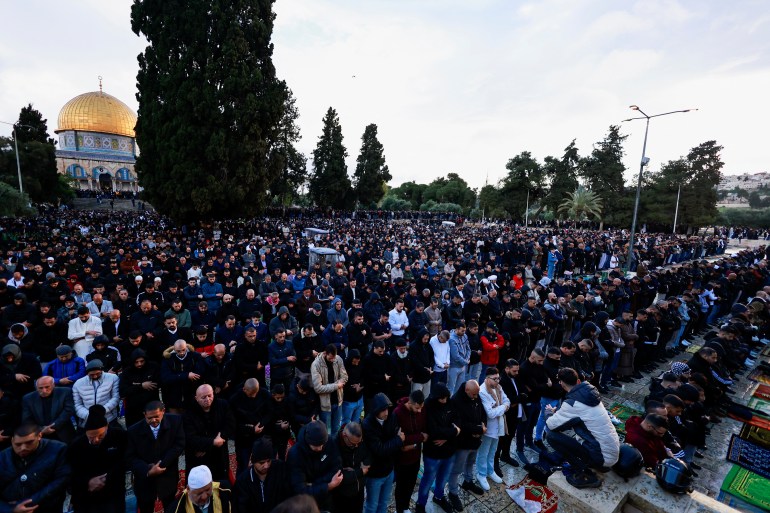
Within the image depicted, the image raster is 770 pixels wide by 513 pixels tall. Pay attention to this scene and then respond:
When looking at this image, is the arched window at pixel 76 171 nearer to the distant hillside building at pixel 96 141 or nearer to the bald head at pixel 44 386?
the distant hillside building at pixel 96 141

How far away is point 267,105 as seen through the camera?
72.2 ft

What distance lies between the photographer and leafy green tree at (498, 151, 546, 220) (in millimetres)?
47625

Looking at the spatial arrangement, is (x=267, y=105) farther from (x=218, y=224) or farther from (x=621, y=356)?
(x=621, y=356)

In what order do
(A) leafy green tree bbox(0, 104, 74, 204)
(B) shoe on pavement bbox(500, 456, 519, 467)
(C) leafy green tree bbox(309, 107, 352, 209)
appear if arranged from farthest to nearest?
(C) leafy green tree bbox(309, 107, 352, 209) < (A) leafy green tree bbox(0, 104, 74, 204) < (B) shoe on pavement bbox(500, 456, 519, 467)

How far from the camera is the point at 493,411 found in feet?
14.8

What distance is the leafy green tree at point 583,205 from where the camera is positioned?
149 ft

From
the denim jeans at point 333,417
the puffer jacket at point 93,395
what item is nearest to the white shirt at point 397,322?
the denim jeans at point 333,417

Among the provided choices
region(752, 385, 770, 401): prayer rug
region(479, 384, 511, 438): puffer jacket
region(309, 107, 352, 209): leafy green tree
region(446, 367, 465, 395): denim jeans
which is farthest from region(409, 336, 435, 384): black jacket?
region(309, 107, 352, 209): leafy green tree

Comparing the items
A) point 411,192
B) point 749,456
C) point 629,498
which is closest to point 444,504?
point 629,498

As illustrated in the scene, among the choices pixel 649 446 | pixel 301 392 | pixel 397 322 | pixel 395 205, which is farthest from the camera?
pixel 395 205

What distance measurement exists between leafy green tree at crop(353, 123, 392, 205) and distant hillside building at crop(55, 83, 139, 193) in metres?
36.4

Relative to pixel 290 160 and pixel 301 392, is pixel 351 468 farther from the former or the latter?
pixel 290 160

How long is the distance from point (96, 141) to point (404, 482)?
76928 millimetres

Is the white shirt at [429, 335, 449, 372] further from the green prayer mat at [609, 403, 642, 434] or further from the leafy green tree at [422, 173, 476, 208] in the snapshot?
the leafy green tree at [422, 173, 476, 208]
